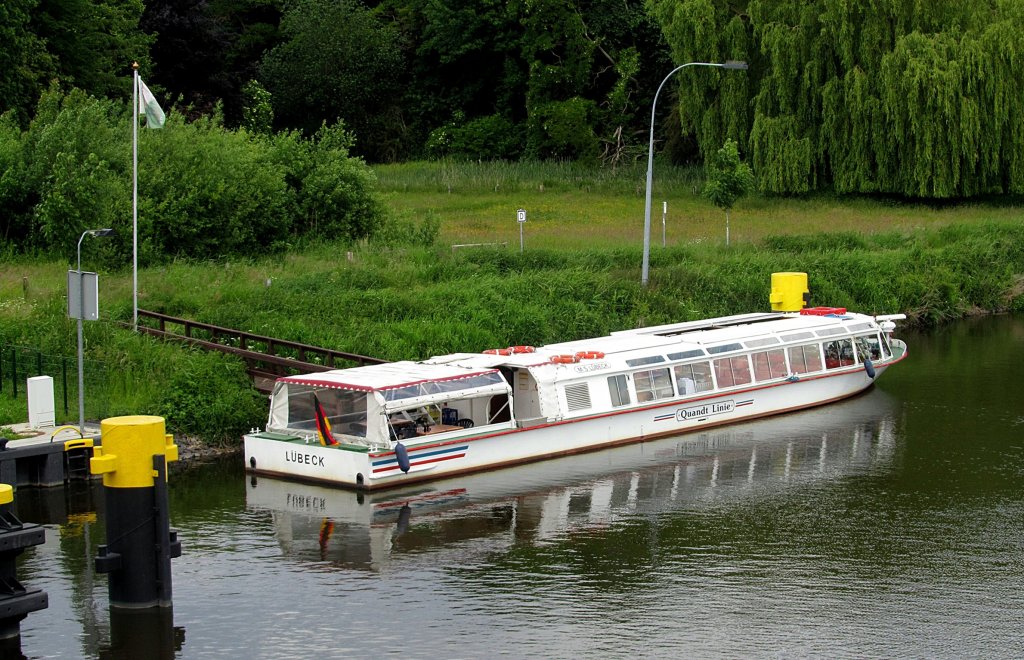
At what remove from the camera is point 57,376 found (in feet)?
107

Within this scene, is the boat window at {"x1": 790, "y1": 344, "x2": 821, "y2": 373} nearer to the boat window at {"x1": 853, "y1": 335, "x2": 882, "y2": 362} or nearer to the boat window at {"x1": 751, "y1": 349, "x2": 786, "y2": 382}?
the boat window at {"x1": 751, "y1": 349, "x2": 786, "y2": 382}

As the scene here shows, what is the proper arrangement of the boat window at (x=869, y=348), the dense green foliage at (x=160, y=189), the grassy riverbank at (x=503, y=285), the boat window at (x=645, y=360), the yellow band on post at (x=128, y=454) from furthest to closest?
the dense green foliage at (x=160, y=189)
the boat window at (x=869, y=348)
the boat window at (x=645, y=360)
the grassy riverbank at (x=503, y=285)
the yellow band on post at (x=128, y=454)

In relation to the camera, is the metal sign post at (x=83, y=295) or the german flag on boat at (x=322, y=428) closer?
the metal sign post at (x=83, y=295)

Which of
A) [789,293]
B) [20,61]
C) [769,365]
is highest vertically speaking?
[20,61]

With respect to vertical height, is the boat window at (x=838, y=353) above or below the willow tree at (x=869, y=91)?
below

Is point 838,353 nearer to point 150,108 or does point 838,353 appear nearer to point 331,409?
point 331,409

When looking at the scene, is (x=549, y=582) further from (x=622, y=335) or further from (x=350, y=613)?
(x=622, y=335)

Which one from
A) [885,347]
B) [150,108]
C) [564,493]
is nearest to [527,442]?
[564,493]

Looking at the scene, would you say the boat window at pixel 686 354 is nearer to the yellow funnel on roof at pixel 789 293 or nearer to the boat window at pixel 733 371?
the boat window at pixel 733 371

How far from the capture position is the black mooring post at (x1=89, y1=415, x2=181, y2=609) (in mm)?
19859

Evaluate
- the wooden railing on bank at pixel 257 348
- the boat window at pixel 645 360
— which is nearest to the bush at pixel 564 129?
the wooden railing on bank at pixel 257 348

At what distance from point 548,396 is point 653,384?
12.1 ft

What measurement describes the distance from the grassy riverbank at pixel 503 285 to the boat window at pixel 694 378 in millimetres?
6505

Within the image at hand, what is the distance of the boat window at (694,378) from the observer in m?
34.7
